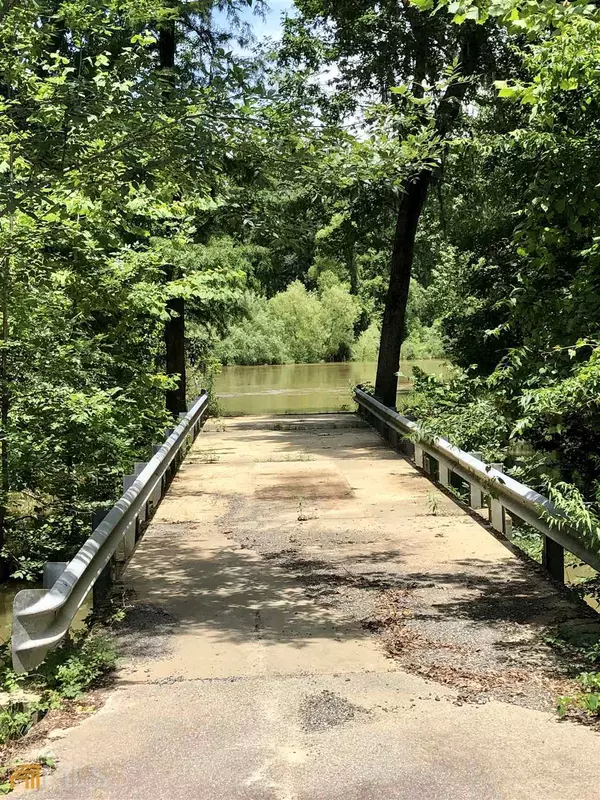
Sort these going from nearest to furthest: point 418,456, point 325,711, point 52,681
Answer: point 325,711, point 52,681, point 418,456

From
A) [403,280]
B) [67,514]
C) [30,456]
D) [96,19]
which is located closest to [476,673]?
[30,456]

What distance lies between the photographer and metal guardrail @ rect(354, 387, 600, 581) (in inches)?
234

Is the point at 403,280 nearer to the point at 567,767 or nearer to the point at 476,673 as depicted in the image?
the point at 476,673

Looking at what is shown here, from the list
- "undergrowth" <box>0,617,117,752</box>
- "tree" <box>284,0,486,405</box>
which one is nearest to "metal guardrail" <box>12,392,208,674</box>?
"undergrowth" <box>0,617,117,752</box>

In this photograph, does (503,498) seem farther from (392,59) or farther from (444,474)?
(392,59)

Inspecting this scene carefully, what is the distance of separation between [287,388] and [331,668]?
3156 centimetres

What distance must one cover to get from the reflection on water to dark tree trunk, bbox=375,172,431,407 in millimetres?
648

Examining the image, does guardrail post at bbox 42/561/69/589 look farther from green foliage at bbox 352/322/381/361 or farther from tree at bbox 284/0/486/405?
green foliage at bbox 352/322/381/361

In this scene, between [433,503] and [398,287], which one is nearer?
[433,503]

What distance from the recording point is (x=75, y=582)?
17.1ft

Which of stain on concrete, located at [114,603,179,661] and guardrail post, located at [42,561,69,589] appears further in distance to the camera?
stain on concrete, located at [114,603,179,661]

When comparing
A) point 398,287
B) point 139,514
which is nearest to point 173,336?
point 398,287

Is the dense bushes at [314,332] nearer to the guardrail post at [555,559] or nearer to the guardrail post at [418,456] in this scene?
the guardrail post at [418,456]

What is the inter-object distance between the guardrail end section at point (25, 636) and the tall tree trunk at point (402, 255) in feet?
43.4
